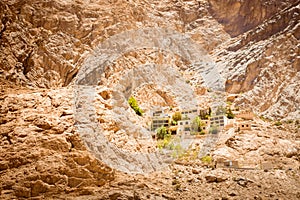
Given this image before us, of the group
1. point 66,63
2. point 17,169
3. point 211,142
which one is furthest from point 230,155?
point 66,63

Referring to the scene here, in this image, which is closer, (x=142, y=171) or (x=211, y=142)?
(x=142, y=171)

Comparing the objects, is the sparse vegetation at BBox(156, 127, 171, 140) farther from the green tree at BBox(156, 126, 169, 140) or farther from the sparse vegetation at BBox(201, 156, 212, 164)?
the sparse vegetation at BBox(201, 156, 212, 164)

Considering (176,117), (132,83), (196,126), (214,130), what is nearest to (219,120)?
(214,130)

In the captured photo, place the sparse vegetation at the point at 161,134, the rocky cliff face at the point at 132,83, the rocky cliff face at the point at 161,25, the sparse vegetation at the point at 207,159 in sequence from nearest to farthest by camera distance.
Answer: the rocky cliff face at the point at 132,83 → the sparse vegetation at the point at 207,159 → the rocky cliff face at the point at 161,25 → the sparse vegetation at the point at 161,134

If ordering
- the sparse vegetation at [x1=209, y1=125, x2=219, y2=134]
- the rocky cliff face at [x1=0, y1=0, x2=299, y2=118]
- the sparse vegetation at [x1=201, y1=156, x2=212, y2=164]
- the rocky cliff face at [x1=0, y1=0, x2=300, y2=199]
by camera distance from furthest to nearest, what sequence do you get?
the sparse vegetation at [x1=209, y1=125, x2=219, y2=134] → the rocky cliff face at [x1=0, y1=0, x2=299, y2=118] → the sparse vegetation at [x1=201, y1=156, x2=212, y2=164] → the rocky cliff face at [x1=0, y1=0, x2=300, y2=199]

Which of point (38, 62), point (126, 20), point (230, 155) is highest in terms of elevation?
point (126, 20)

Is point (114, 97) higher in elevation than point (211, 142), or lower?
higher

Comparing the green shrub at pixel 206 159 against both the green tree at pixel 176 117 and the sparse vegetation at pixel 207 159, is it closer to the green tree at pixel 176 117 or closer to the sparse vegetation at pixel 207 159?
the sparse vegetation at pixel 207 159

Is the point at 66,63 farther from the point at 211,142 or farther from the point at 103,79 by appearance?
the point at 211,142

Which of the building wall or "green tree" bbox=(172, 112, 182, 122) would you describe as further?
"green tree" bbox=(172, 112, 182, 122)

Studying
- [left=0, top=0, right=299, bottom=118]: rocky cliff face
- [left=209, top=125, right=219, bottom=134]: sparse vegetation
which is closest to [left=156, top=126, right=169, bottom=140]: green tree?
[left=209, top=125, right=219, bottom=134]: sparse vegetation

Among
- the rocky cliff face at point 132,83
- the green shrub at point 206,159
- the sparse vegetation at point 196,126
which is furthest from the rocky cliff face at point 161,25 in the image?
the green shrub at point 206,159
